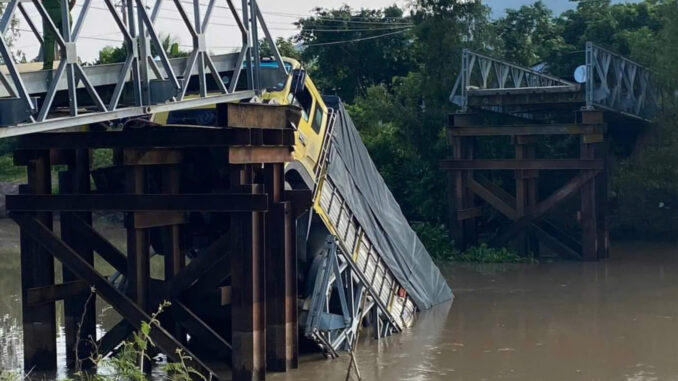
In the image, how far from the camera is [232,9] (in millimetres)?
12883

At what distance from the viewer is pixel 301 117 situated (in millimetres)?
14922

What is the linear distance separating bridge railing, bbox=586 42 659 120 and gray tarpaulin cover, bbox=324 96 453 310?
7880 mm

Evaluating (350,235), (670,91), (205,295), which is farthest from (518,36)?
(205,295)

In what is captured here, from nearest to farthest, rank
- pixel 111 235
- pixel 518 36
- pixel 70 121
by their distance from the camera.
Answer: pixel 70 121, pixel 111 235, pixel 518 36

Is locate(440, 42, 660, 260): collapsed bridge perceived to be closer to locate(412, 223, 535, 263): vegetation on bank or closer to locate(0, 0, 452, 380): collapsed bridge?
locate(412, 223, 535, 263): vegetation on bank

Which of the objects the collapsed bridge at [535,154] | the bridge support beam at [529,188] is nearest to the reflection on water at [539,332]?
the bridge support beam at [529,188]

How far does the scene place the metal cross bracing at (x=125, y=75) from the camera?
9.65m

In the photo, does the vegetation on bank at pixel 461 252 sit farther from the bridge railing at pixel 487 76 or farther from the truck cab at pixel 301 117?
the truck cab at pixel 301 117

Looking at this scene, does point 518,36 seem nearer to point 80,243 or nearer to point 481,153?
point 481,153

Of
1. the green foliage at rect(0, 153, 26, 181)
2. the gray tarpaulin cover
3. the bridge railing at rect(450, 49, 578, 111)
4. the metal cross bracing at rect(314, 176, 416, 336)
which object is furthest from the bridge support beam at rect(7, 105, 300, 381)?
the green foliage at rect(0, 153, 26, 181)

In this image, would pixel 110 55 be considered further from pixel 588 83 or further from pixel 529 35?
pixel 588 83

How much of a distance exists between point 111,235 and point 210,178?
18444 millimetres

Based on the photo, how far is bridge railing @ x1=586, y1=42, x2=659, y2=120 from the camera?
83.6 feet

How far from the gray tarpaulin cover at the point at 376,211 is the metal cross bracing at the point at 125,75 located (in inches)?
129
